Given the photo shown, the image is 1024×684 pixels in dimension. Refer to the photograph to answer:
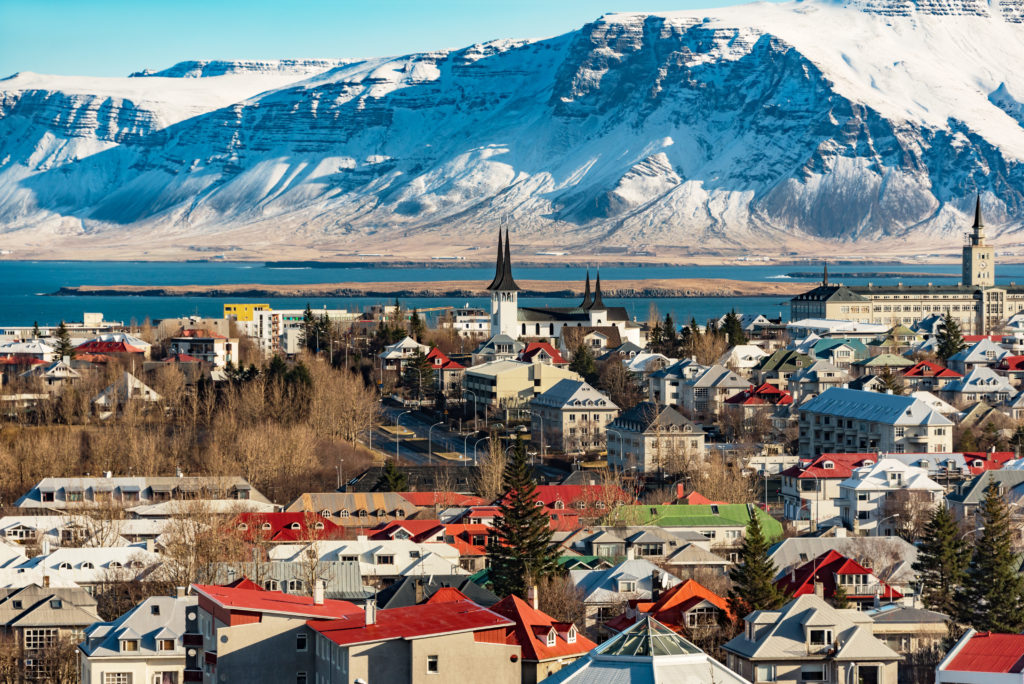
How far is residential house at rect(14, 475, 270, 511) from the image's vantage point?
69.3m

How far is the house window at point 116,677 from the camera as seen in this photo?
3972 cm

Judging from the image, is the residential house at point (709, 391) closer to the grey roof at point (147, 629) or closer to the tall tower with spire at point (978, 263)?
the grey roof at point (147, 629)

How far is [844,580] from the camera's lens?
5166 cm

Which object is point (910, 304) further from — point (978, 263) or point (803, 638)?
point (803, 638)

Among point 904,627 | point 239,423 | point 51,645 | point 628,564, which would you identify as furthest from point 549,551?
point 239,423

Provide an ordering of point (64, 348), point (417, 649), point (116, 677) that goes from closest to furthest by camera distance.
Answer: point (417, 649) → point (116, 677) → point (64, 348)

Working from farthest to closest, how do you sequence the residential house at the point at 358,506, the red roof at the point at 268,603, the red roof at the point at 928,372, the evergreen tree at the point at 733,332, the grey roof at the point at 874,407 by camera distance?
1. the evergreen tree at the point at 733,332
2. the red roof at the point at 928,372
3. the grey roof at the point at 874,407
4. the residential house at the point at 358,506
5. the red roof at the point at 268,603

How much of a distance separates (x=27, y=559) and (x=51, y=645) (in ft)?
35.0

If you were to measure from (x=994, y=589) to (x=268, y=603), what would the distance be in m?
20.3

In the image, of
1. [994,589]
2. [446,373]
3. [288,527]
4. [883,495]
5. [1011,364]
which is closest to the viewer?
[994,589]

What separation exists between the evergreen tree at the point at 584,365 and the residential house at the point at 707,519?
48.5m

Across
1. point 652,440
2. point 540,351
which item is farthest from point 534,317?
point 652,440

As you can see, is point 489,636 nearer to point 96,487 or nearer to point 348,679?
point 348,679

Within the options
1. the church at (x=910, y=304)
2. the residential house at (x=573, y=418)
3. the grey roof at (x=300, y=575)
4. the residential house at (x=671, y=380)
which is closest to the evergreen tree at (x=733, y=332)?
the residential house at (x=671, y=380)
